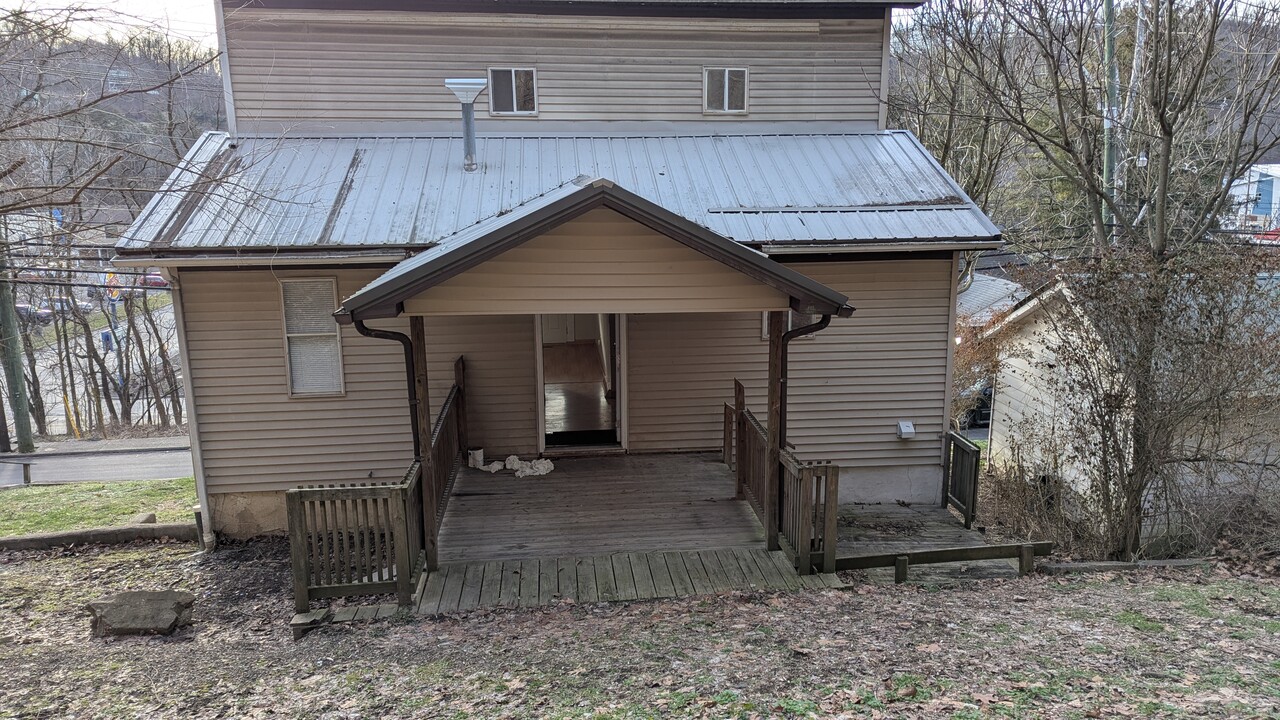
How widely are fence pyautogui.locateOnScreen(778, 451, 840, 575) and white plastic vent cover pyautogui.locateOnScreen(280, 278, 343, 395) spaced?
514 centimetres

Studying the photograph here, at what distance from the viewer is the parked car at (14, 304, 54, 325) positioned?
2394cm

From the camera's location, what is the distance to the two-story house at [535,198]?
777 centimetres

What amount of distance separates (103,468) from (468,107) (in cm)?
1368

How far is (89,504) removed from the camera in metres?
11.2

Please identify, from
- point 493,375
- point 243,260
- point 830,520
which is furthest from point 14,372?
point 830,520

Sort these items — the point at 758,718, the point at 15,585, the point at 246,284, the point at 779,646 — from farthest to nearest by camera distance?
the point at 246,284, the point at 15,585, the point at 779,646, the point at 758,718

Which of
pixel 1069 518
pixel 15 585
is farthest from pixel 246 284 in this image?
pixel 1069 518

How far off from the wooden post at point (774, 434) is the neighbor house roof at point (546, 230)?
60 centimetres

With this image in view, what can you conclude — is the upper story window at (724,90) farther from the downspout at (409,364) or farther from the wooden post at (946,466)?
the downspout at (409,364)

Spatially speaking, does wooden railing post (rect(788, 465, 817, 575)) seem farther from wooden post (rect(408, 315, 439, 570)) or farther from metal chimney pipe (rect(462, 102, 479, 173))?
metal chimney pipe (rect(462, 102, 479, 173))

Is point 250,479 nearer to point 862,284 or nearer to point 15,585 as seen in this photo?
point 15,585

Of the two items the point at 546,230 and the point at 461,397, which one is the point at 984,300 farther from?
the point at 546,230

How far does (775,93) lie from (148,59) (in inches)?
295

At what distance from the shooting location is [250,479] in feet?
27.2
